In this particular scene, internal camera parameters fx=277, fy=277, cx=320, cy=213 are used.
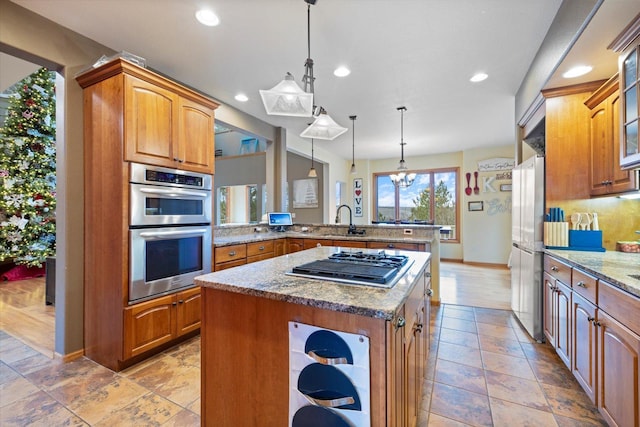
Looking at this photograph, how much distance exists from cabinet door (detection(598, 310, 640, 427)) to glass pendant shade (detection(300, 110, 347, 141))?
2.05 meters

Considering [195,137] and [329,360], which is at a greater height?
[195,137]

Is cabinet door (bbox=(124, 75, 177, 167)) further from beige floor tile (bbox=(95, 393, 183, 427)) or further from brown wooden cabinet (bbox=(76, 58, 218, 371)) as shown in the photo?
beige floor tile (bbox=(95, 393, 183, 427))

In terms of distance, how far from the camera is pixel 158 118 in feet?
7.47

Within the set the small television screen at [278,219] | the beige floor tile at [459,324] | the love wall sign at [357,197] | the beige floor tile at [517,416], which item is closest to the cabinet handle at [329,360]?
the beige floor tile at [517,416]

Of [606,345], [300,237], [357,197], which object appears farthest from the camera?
[357,197]

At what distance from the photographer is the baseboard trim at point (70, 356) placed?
2.21 m

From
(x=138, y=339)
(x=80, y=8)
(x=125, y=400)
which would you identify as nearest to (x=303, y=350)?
(x=125, y=400)

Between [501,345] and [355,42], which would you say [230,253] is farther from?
[501,345]

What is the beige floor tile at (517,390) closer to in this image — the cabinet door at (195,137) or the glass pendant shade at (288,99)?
the glass pendant shade at (288,99)

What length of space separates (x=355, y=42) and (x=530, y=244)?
2.47 m

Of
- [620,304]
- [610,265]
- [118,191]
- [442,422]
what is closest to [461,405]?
[442,422]

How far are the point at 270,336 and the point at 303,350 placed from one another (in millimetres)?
166

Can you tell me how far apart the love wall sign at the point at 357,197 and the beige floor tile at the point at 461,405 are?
6023mm

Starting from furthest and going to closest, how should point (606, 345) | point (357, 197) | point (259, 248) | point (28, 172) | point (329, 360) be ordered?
point (357, 197) < point (28, 172) < point (259, 248) < point (606, 345) < point (329, 360)
